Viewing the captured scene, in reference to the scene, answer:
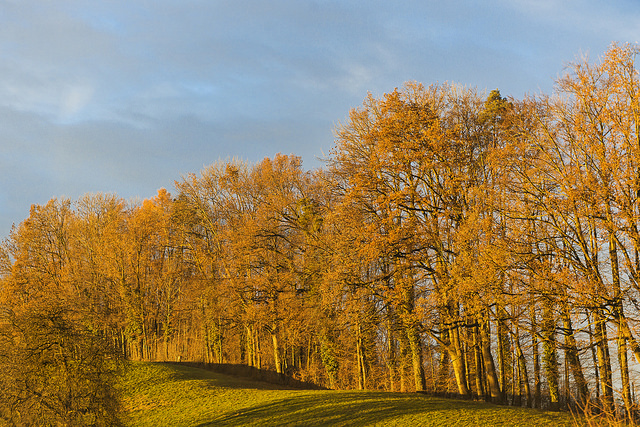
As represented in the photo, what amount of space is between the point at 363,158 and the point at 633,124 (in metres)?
11.8

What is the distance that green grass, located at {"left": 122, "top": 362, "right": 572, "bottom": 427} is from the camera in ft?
48.7

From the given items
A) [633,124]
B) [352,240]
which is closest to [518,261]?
[633,124]

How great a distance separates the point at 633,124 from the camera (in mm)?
16469

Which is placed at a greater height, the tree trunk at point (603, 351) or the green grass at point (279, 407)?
the tree trunk at point (603, 351)

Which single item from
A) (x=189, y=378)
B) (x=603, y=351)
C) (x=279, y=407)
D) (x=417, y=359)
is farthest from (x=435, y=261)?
(x=189, y=378)

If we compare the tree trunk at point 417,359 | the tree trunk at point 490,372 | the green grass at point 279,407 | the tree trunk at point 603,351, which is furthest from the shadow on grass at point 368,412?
the tree trunk at point 490,372

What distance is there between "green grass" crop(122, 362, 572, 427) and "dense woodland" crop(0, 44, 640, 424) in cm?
266

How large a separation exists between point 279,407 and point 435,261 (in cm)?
841

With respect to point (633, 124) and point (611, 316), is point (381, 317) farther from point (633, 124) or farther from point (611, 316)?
point (633, 124)

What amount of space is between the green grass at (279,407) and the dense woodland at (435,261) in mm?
2660

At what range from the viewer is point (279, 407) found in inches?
787

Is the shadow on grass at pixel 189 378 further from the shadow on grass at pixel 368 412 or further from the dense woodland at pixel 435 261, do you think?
the shadow on grass at pixel 368 412

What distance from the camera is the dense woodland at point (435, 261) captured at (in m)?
15.5

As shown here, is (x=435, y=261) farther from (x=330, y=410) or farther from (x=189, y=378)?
(x=189, y=378)
